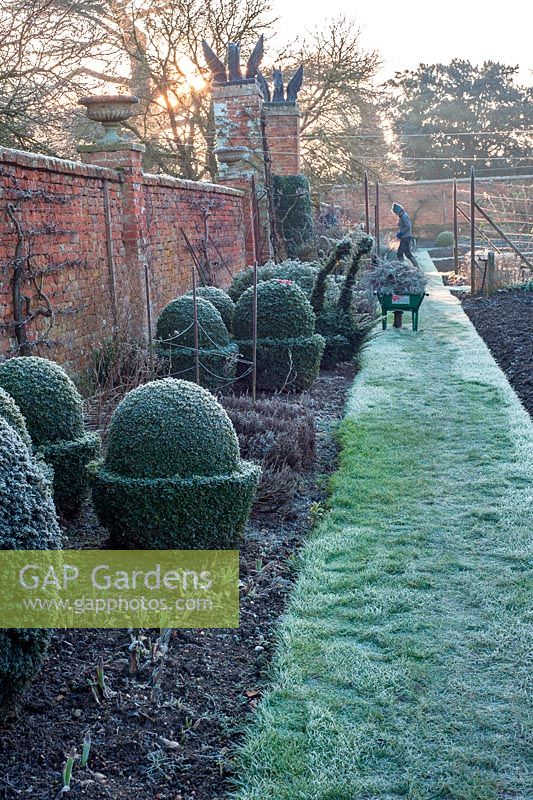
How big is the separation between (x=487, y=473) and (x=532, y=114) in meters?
41.0

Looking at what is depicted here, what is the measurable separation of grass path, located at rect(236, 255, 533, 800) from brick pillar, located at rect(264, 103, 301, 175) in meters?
11.0

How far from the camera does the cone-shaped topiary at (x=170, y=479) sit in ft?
12.7

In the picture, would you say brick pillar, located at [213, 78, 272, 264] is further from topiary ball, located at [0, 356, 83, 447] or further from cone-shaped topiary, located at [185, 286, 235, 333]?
topiary ball, located at [0, 356, 83, 447]

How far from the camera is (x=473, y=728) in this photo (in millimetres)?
2867

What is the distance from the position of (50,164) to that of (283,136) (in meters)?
10.2

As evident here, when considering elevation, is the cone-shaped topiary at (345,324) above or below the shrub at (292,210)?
below

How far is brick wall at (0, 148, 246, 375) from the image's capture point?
6.47 m

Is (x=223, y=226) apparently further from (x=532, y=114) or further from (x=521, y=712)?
(x=532, y=114)

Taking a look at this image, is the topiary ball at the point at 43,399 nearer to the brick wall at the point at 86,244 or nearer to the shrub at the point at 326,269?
the brick wall at the point at 86,244

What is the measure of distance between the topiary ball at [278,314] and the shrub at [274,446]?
1.54 m

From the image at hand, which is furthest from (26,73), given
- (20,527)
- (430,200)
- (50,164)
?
(430,200)

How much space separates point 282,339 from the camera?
320 inches

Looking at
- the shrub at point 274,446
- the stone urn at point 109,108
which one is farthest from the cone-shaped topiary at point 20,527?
the stone urn at point 109,108

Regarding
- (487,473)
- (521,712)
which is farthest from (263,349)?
(521,712)
